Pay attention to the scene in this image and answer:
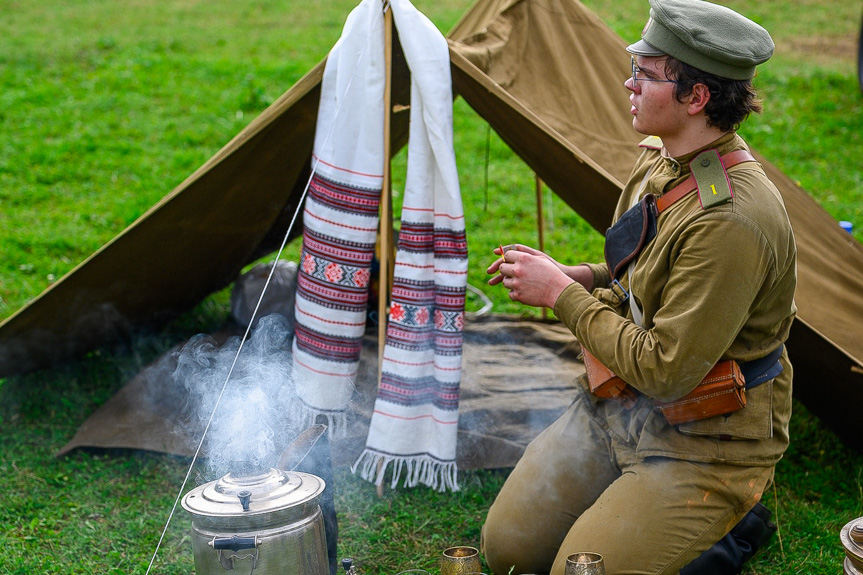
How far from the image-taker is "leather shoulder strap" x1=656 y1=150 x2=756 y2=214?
2.35 m

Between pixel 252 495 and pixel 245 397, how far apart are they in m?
0.58

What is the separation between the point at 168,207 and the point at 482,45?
4.83ft

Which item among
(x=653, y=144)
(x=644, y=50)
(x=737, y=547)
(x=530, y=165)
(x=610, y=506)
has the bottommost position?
(x=737, y=547)

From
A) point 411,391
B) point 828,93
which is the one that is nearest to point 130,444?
point 411,391

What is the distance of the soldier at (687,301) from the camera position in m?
2.19

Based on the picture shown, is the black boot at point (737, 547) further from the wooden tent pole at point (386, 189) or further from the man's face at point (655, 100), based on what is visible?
the man's face at point (655, 100)

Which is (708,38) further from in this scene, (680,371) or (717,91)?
(680,371)

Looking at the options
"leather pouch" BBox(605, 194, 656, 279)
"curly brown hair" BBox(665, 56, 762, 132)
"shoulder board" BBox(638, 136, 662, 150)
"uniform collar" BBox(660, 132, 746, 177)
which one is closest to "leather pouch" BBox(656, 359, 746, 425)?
"leather pouch" BBox(605, 194, 656, 279)

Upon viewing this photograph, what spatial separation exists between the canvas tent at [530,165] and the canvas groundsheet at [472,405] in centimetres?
47

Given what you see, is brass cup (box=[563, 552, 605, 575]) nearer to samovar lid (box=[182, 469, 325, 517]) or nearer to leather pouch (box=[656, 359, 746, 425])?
leather pouch (box=[656, 359, 746, 425])

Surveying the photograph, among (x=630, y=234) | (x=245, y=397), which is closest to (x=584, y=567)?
(x=630, y=234)

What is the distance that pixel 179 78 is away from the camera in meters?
9.02

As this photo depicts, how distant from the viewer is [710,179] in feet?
7.52

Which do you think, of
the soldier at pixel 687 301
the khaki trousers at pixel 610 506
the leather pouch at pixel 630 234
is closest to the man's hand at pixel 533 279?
the soldier at pixel 687 301
